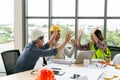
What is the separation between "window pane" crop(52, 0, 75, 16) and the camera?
4.73m

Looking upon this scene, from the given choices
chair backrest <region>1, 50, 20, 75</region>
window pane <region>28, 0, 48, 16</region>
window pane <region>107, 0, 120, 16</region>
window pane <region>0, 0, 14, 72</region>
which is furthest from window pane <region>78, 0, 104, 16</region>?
chair backrest <region>1, 50, 20, 75</region>

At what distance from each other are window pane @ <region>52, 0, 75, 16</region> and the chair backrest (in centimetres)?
193

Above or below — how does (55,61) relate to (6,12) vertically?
below

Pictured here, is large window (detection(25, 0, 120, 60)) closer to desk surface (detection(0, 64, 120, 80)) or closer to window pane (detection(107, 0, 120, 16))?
window pane (detection(107, 0, 120, 16))

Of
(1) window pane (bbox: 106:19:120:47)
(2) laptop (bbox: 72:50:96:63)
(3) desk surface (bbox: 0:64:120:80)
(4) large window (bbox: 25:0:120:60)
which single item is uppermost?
(4) large window (bbox: 25:0:120:60)

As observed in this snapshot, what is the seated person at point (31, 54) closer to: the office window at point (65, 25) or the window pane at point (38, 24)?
the office window at point (65, 25)

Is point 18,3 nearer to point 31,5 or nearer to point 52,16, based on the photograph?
point 31,5

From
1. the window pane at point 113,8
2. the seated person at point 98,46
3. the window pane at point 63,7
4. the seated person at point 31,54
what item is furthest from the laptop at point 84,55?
the window pane at point 63,7

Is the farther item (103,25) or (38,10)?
(38,10)

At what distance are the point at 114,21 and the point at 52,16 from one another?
57.0 inches

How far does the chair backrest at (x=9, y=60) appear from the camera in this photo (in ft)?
9.90

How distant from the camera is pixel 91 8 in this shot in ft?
15.0

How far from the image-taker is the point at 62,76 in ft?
7.93

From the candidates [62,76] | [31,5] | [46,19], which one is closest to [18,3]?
[31,5]
